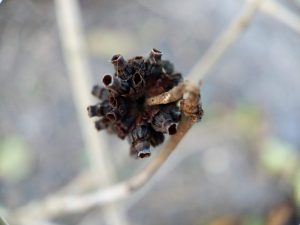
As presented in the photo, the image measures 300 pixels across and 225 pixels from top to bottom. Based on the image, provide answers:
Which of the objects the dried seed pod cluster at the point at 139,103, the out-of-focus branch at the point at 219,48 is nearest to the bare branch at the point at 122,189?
the out-of-focus branch at the point at 219,48

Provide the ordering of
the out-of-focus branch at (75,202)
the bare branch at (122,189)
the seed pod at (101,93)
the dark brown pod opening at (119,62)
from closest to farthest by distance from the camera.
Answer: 1. the dark brown pod opening at (119,62)
2. the seed pod at (101,93)
3. the bare branch at (122,189)
4. the out-of-focus branch at (75,202)

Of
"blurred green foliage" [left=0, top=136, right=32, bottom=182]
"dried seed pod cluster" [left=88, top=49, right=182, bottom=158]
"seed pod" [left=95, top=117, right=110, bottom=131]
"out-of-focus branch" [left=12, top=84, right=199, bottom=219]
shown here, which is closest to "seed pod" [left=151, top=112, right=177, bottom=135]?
"dried seed pod cluster" [left=88, top=49, right=182, bottom=158]

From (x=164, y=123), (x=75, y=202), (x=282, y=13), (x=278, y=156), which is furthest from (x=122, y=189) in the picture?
(x=282, y=13)

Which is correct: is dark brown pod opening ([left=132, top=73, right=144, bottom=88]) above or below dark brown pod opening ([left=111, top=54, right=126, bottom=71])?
below

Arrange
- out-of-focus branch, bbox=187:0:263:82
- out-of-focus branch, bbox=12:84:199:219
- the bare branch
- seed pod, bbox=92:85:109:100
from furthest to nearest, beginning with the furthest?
1. out-of-focus branch, bbox=187:0:263:82
2. out-of-focus branch, bbox=12:84:199:219
3. the bare branch
4. seed pod, bbox=92:85:109:100

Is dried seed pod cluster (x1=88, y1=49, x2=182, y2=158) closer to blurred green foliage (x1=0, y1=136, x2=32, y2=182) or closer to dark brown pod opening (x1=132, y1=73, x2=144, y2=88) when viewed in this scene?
dark brown pod opening (x1=132, y1=73, x2=144, y2=88)

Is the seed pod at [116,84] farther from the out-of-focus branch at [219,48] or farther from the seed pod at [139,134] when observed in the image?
the out-of-focus branch at [219,48]

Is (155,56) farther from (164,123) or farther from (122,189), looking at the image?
(122,189)
